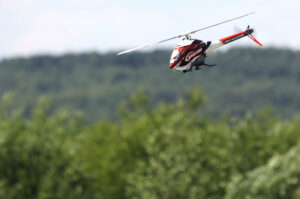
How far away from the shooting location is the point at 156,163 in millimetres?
74000

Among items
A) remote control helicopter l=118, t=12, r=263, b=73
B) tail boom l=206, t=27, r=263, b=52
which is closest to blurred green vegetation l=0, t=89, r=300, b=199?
tail boom l=206, t=27, r=263, b=52

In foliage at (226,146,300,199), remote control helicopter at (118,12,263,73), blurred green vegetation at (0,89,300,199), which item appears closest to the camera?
remote control helicopter at (118,12,263,73)

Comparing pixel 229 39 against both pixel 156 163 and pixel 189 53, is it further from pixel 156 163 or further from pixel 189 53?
pixel 156 163

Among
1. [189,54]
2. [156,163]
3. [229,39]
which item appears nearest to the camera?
[189,54]

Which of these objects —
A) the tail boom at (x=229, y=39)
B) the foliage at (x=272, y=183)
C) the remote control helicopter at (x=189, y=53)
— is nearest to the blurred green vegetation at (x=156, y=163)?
the foliage at (x=272, y=183)

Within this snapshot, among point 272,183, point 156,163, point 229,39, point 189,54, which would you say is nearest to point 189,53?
point 189,54

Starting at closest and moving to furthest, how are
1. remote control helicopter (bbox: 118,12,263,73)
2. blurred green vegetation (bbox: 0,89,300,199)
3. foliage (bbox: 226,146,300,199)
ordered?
remote control helicopter (bbox: 118,12,263,73), foliage (bbox: 226,146,300,199), blurred green vegetation (bbox: 0,89,300,199)

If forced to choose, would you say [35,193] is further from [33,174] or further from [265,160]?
[265,160]

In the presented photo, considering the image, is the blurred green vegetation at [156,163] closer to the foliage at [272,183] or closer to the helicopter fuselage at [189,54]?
the foliage at [272,183]

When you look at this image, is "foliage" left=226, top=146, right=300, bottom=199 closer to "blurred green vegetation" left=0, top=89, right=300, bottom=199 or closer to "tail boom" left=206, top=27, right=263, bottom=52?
"blurred green vegetation" left=0, top=89, right=300, bottom=199

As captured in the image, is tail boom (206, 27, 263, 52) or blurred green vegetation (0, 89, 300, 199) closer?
tail boom (206, 27, 263, 52)

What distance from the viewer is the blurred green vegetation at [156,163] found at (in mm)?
63016

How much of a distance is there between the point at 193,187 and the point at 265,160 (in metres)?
18.2

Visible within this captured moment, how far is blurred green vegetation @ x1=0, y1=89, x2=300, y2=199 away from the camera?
63.0 metres
